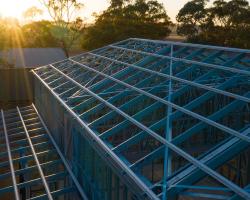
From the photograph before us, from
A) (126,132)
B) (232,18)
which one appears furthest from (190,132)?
(232,18)

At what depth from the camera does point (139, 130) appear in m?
15.9

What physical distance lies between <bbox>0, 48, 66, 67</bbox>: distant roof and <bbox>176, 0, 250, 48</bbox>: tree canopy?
16062 mm

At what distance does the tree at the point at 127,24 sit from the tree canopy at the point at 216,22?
2.99m

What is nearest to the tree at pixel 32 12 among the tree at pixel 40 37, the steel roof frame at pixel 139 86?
the tree at pixel 40 37

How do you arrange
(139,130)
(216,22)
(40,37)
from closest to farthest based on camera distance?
1. (139,130)
2. (216,22)
3. (40,37)

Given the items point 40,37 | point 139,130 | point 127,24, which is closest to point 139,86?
point 139,130

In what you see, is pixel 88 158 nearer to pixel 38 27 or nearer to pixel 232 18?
pixel 232 18

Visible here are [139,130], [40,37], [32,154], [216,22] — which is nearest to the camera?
[32,154]

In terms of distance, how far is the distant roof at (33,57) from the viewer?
1753 inches

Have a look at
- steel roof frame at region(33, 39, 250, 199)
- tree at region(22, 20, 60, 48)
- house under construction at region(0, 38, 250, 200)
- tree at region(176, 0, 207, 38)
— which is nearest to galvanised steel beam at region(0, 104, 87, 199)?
house under construction at region(0, 38, 250, 200)

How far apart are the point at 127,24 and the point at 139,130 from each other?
33.2 metres

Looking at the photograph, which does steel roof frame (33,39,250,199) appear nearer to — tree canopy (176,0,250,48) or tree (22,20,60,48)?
tree canopy (176,0,250,48)

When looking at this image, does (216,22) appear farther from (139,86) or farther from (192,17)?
(139,86)

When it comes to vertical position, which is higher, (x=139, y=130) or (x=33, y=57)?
(x=139, y=130)
